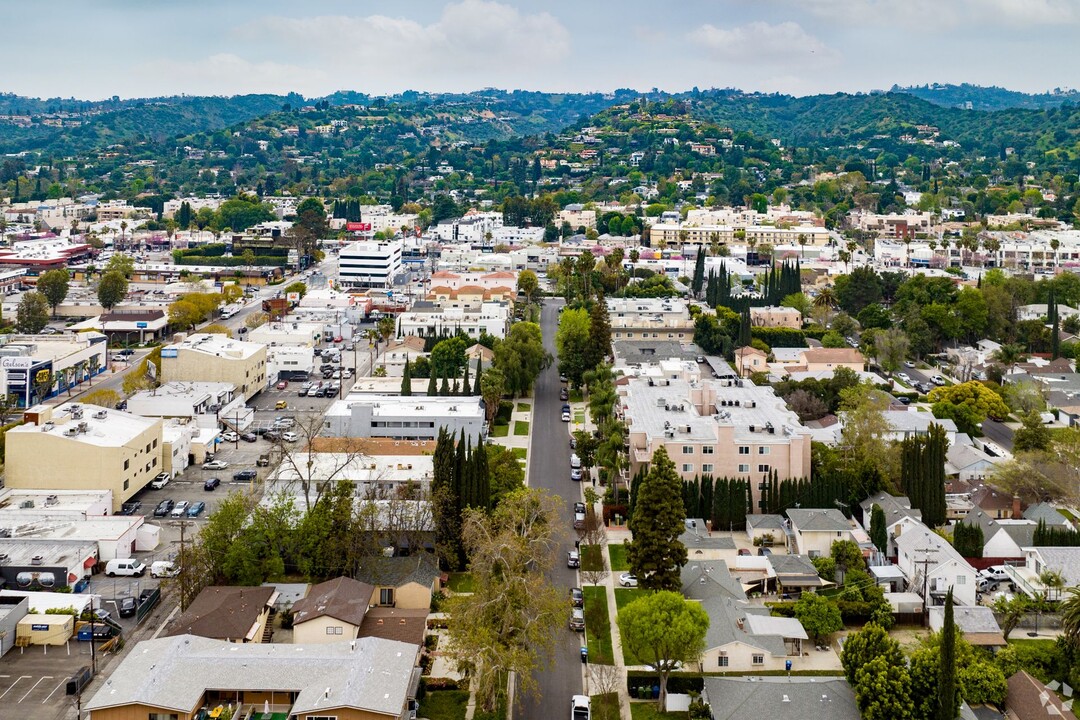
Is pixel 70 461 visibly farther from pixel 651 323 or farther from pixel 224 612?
pixel 651 323

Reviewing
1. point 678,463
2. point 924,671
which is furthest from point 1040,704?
point 678,463

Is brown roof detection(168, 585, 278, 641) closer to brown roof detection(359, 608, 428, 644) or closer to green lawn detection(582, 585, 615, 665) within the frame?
brown roof detection(359, 608, 428, 644)

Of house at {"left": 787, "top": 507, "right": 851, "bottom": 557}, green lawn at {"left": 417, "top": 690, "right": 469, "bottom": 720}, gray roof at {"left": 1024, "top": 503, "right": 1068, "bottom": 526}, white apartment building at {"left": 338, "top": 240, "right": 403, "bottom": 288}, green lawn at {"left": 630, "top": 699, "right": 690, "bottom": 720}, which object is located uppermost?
white apartment building at {"left": 338, "top": 240, "right": 403, "bottom": 288}

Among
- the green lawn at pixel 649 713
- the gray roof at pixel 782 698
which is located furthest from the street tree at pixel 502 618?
the gray roof at pixel 782 698

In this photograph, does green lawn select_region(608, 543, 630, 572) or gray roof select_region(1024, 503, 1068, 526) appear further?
gray roof select_region(1024, 503, 1068, 526)

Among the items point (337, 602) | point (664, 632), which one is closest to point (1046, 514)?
point (664, 632)

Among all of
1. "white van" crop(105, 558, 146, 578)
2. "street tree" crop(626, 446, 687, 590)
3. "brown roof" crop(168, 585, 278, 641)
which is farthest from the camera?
"white van" crop(105, 558, 146, 578)

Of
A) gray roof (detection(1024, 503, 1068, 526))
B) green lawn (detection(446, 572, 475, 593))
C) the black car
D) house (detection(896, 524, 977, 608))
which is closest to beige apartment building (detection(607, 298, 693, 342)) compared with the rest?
gray roof (detection(1024, 503, 1068, 526))
